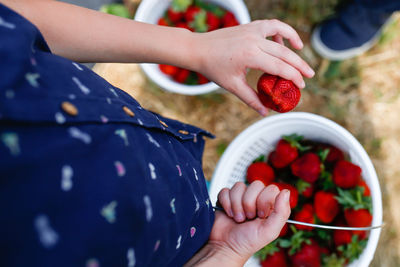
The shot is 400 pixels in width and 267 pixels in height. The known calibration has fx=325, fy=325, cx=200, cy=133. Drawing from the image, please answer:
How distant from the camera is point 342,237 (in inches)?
28.4

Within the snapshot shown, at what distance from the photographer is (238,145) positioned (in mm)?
748

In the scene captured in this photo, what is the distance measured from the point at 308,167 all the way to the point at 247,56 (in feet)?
1.07

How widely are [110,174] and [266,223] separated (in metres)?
0.27

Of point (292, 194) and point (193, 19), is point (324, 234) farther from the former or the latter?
point (193, 19)

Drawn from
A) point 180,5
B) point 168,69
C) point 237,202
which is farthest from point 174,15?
point 237,202

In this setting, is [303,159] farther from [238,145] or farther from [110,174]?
[110,174]

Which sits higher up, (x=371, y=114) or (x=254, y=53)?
(x=254, y=53)

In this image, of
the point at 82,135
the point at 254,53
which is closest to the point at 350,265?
the point at 254,53

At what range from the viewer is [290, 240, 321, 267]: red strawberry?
737 millimetres

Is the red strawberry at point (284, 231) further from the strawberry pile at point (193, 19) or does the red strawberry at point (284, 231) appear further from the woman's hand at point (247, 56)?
the strawberry pile at point (193, 19)

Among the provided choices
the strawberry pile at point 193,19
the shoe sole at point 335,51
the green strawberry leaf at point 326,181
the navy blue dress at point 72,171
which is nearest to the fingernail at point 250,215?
the navy blue dress at point 72,171

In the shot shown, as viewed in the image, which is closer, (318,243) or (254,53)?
(254,53)

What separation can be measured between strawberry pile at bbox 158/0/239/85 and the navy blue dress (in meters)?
0.52

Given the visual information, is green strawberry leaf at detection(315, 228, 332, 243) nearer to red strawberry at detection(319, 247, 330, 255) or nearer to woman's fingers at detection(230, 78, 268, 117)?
red strawberry at detection(319, 247, 330, 255)
